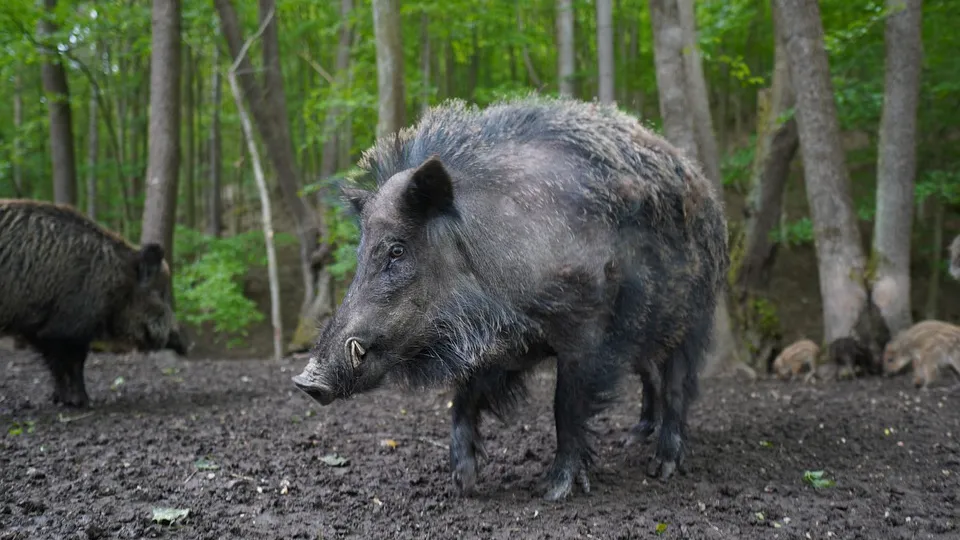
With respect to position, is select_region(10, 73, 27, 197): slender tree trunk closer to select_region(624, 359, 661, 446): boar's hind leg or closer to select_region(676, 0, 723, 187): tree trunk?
select_region(676, 0, 723, 187): tree trunk

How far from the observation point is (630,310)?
435 cm

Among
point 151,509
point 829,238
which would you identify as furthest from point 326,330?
point 829,238

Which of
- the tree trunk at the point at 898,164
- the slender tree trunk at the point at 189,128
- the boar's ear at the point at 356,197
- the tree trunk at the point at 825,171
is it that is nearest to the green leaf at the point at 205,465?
the boar's ear at the point at 356,197

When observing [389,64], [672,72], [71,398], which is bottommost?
[71,398]

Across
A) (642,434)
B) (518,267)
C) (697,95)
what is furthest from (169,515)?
(697,95)

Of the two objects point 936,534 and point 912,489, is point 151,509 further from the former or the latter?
point 912,489

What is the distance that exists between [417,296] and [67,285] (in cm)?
408

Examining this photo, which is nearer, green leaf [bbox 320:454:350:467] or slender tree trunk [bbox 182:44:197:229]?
green leaf [bbox 320:454:350:467]

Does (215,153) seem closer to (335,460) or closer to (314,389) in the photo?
(335,460)

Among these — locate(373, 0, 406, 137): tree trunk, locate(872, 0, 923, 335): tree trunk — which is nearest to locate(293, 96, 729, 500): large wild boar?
locate(373, 0, 406, 137): tree trunk

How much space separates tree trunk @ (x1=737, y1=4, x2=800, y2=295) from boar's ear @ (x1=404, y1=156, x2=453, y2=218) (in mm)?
6680

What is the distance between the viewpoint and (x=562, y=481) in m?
4.17

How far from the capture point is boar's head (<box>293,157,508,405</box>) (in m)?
3.73

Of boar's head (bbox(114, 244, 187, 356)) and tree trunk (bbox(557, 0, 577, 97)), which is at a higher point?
tree trunk (bbox(557, 0, 577, 97))
